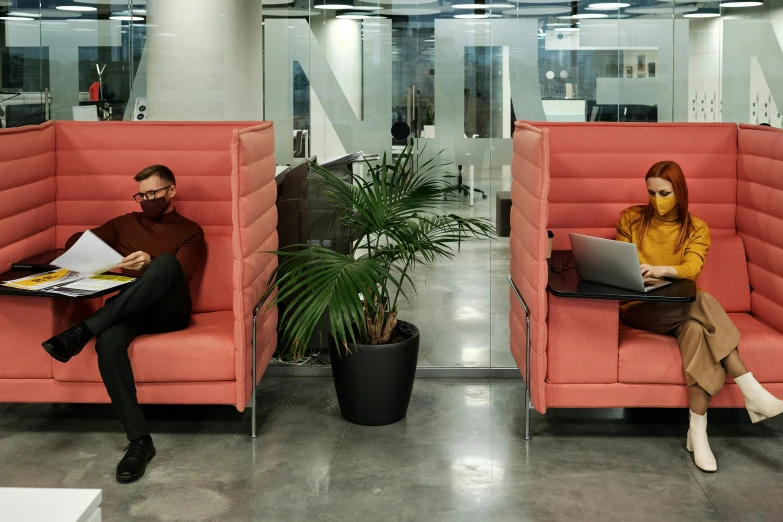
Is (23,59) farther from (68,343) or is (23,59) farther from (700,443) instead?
(700,443)

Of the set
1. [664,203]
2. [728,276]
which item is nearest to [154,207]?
[664,203]

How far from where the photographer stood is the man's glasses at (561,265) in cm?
423

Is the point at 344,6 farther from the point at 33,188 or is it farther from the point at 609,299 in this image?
the point at 609,299

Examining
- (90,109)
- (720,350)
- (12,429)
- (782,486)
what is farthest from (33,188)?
(782,486)

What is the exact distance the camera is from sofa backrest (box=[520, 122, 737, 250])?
15.0 ft

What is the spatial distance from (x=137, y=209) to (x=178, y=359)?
99 centimetres

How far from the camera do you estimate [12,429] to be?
14.1 ft

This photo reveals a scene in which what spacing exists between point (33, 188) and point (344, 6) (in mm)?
1789

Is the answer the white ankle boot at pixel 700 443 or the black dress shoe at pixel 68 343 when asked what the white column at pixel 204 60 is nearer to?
the black dress shoe at pixel 68 343

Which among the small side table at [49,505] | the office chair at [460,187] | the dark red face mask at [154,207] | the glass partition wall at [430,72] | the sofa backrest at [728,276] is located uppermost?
the glass partition wall at [430,72]

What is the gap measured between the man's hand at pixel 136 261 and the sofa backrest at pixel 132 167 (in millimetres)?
482

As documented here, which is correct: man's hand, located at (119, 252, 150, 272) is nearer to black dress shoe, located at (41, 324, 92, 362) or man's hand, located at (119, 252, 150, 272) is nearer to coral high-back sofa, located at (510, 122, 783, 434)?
black dress shoe, located at (41, 324, 92, 362)

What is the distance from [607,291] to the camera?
377 centimetres

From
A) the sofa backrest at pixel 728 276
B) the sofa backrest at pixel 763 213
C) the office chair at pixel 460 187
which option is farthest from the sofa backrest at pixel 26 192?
the sofa backrest at pixel 763 213
